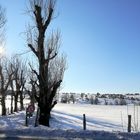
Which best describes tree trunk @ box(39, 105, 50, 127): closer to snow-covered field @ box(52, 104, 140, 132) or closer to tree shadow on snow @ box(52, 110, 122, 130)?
snow-covered field @ box(52, 104, 140, 132)

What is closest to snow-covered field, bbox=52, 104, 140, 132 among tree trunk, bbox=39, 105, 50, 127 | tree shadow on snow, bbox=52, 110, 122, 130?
tree shadow on snow, bbox=52, 110, 122, 130

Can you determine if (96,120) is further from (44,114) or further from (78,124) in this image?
(44,114)

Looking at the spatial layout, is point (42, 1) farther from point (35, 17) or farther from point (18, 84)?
point (18, 84)

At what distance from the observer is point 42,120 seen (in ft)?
76.5

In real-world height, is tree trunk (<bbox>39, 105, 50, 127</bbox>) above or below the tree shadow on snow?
above

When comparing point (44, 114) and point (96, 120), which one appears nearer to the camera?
point (44, 114)

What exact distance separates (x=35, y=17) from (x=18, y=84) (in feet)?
133

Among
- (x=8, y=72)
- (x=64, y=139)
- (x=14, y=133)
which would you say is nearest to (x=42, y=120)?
(x=14, y=133)

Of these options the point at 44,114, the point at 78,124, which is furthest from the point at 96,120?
the point at 44,114

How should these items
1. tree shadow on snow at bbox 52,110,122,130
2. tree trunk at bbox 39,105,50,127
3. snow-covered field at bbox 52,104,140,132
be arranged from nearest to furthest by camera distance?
1. tree trunk at bbox 39,105,50,127
2. snow-covered field at bbox 52,104,140,132
3. tree shadow on snow at bbox 52,110,122,130

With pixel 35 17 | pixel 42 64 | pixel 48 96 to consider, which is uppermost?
pixel 35 17

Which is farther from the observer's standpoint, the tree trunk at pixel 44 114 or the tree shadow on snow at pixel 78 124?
the tree shadow on snow at pixel 78 124

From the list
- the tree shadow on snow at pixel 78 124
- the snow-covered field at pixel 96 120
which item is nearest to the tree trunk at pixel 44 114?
the snow-covered field at pixel 96 120

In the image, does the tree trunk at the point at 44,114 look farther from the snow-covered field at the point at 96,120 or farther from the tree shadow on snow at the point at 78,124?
the tree shadow on snow at the point at 78,124
